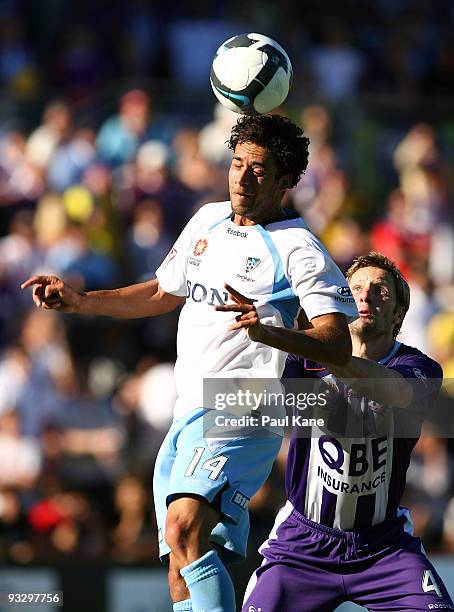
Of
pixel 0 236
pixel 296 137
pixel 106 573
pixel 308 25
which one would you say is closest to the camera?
pixel 296 137

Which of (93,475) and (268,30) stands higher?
(268,30)

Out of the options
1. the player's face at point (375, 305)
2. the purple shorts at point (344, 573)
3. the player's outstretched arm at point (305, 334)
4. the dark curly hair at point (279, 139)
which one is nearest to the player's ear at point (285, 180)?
the dark curly hair at point (279, 139)

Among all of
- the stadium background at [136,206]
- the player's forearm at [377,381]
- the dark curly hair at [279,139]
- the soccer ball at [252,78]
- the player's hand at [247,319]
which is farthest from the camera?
the stadium background at [136,206]

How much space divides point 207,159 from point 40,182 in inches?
67.2

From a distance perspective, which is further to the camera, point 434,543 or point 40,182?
point 40,182

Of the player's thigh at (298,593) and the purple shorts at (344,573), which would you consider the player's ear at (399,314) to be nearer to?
the purple shorts at (344,573)

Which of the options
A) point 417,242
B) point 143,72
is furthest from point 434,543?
point 143,72

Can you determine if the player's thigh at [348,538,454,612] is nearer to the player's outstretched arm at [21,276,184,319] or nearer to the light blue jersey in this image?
the light blue jersey

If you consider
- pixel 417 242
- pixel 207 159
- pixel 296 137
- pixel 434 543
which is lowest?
pixel 434 543

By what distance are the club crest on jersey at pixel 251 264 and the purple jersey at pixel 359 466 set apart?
0.51 meters

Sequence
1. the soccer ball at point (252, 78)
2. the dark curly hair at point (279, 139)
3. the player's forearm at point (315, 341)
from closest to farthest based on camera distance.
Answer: the player's forearm at point (315, 341)
the dark curly hair at point (279, 139)
the soccer ball at point (252, 78)

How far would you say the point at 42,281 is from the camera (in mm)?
6844

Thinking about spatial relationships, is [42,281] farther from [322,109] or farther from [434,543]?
[322,109]

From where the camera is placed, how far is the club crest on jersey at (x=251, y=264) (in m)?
6.54
